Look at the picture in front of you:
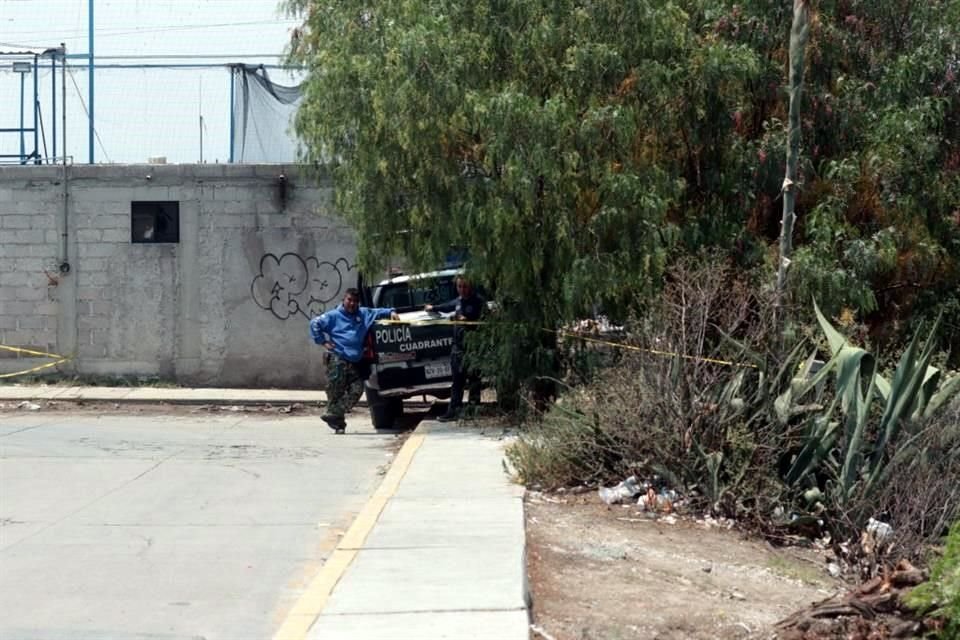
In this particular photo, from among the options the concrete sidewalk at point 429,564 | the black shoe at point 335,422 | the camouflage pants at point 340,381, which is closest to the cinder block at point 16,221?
the camouflage pants at point 340,381

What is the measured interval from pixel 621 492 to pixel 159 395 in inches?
454

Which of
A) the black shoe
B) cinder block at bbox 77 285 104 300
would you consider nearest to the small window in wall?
cinder block at bbox 77 285 104 300

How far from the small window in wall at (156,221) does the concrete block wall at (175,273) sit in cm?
9

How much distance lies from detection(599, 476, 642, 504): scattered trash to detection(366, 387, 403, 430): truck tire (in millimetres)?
6534

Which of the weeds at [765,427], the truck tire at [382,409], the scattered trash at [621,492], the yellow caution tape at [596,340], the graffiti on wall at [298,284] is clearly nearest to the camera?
the weeds at [765,427]

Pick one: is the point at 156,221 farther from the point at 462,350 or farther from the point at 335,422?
the point at 462,350

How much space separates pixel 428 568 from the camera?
25.7 feet

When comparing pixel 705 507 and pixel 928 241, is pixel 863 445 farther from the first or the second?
pixel 928 241

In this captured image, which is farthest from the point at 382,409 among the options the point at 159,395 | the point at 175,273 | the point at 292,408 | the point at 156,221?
the point at 156,221

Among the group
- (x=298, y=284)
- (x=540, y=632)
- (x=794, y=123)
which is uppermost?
(x=794, y=123)

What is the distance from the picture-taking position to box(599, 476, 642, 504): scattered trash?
1002 centimetres

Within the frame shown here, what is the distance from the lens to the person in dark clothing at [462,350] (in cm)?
1556

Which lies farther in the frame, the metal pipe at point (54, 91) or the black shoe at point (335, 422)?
the metal pipe at point (54, 91)

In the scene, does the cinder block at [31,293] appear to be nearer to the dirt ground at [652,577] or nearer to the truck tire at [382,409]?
the truck tire at [382,409]
